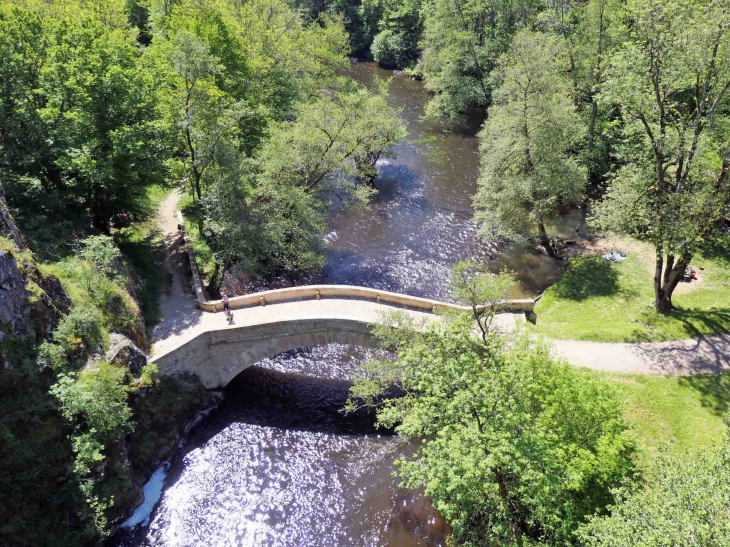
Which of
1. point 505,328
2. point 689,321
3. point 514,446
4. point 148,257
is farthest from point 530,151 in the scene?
point 148,257

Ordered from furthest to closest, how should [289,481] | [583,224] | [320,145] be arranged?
1. [583,224]
2. [320,145]
3. [289,481]

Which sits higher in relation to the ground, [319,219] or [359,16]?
[359,16]

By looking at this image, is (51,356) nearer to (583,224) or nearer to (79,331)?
(79,331)

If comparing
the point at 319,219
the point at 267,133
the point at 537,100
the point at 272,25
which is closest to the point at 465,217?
the point at 537,100

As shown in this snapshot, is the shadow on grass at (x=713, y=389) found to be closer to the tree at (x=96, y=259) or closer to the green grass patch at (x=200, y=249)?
the green grass patch at (x=200, y=249)

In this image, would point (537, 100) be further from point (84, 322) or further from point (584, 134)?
point (84, 322)

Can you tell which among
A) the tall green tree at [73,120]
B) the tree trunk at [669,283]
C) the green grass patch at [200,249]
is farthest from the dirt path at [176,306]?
the tree trunk at [669,283]
